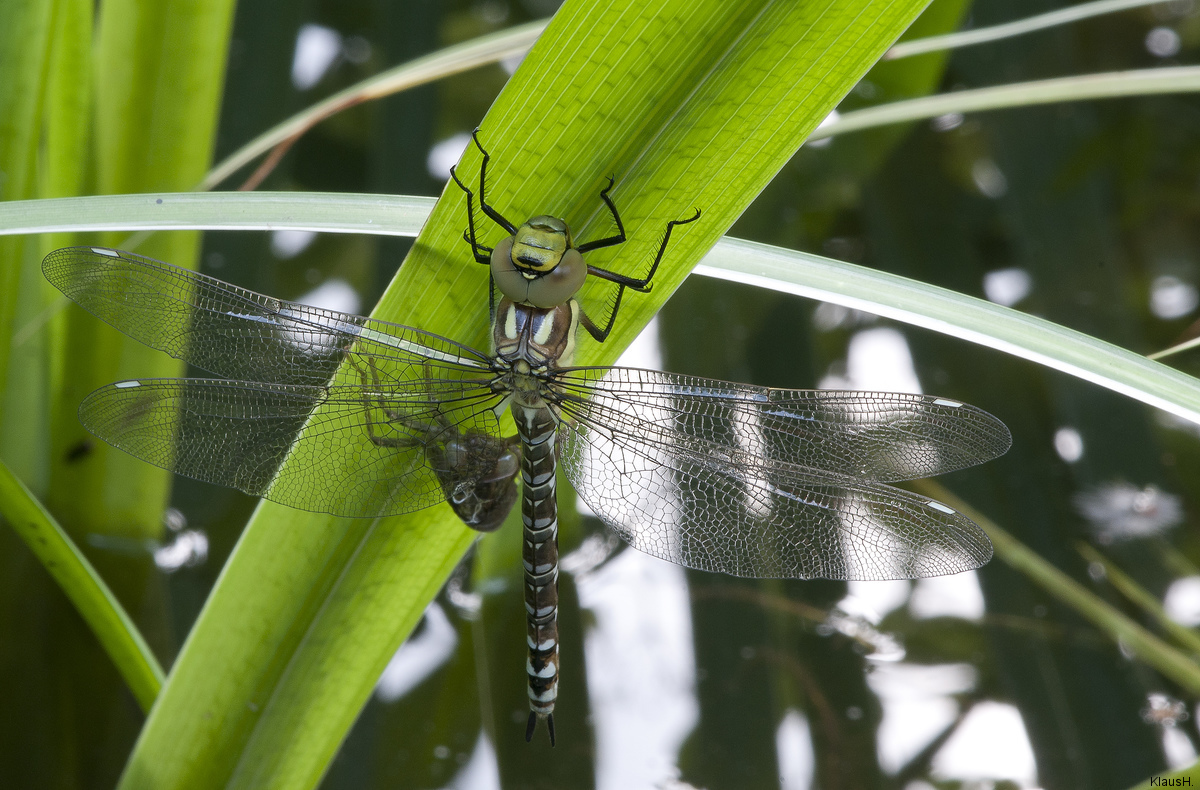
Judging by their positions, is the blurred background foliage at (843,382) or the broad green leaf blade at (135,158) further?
the blurred background foliage at (843,382)

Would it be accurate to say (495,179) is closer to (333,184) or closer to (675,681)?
(675,681)

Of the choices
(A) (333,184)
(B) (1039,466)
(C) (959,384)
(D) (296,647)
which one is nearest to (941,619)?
(B) (1039,466)

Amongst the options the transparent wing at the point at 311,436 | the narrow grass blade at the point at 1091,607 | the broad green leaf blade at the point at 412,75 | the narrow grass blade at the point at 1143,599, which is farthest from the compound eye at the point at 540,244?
the narrow grass blade at the point at 1143,599

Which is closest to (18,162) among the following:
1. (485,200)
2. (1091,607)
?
(485,200)

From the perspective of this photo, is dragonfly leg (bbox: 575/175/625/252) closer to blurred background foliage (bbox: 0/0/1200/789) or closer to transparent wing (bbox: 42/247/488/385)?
transparent wing (bbox: 42/247/488/385)

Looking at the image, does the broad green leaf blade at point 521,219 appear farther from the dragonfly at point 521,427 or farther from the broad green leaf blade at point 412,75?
the broad green leaf blade at point 412,75

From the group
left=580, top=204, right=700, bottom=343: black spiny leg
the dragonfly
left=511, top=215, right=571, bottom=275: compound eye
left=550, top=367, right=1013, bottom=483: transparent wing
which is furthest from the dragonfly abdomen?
left=511, top=215, right=571, bottom=275: compound eye
